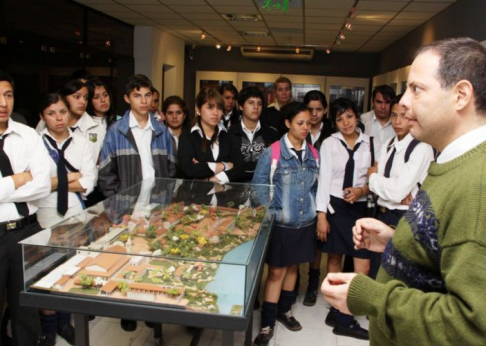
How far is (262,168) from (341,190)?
0.67 m

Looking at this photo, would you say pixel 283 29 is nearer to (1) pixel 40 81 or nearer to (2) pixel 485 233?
(1) pixel 40 81

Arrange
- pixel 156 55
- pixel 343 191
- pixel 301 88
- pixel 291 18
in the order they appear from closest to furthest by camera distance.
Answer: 1. pixel 343 191
2. pixel 291 18
3. pixel 156 55
4. pixel 301 88

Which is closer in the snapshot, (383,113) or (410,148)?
(410,148)

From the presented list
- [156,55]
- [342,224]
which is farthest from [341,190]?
[156,55]

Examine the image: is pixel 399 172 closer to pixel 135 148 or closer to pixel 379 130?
pixel 379 130

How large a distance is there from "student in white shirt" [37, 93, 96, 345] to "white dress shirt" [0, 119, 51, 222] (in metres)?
0.31

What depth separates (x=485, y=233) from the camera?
3.19 ft

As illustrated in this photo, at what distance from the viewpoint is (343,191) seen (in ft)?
11.2

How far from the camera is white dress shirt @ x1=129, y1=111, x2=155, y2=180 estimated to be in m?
3.44

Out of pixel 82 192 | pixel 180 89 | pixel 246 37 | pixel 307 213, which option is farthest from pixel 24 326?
pixel 180 89

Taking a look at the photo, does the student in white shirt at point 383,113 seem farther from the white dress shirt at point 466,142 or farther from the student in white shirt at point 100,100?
the white dress shirt at point 466,142

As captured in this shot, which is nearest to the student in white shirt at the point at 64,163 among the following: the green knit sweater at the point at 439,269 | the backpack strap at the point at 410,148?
the backpack strap at the point at 410,148

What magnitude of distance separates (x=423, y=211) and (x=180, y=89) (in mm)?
10353

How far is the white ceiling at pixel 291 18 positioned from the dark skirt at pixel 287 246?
393cm
